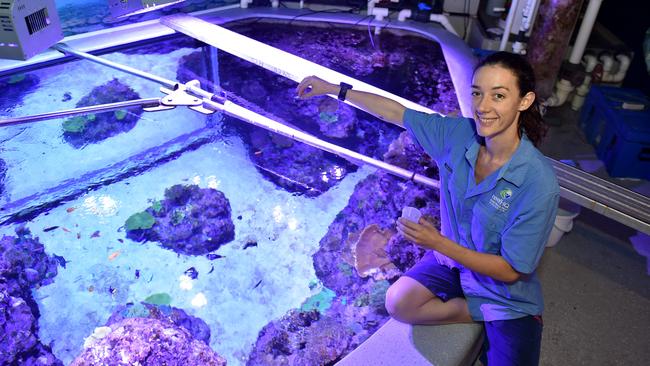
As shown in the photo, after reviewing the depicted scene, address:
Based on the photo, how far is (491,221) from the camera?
1.62m

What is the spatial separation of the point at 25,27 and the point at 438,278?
6.64 feet

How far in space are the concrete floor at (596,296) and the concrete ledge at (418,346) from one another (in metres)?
0.57

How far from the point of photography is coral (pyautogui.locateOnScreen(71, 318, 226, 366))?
1.60 m

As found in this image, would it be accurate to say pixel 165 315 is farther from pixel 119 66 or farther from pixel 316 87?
pixel 119 66

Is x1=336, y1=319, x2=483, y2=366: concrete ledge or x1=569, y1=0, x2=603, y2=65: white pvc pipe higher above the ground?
x1=569, y1=0, x2=603, y2=65: white pvc pipe

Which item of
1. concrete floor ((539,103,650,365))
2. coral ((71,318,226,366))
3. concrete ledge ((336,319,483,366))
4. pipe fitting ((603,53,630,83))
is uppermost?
pipe fitting ((603,53,630,83))

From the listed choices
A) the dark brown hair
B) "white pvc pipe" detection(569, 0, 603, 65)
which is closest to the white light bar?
the dark brown hair

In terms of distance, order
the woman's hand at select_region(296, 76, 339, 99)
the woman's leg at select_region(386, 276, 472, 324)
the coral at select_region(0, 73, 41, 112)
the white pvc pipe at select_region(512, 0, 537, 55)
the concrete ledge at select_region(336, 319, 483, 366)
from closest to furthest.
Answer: the concrete ledge at select_region(336, 319, 483, 366), the woman's leg at select_region(386, 276, 472, 324), the woman's hand at select_region(296, 76, 339, 99), the coral at select_region(0, 73, 41, 112), the white pvc pipe at select_region(512, 0, 537, 55)

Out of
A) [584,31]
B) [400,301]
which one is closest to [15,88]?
[400,301]

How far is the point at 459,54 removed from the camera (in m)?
3.65

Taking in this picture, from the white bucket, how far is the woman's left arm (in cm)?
106

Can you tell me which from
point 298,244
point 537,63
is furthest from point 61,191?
point 537,63

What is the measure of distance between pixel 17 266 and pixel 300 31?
3033 millimetres

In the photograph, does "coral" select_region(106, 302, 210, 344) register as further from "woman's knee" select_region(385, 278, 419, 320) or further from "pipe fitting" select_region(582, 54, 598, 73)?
"pipe fitting" select_region(582, 54, 598, 73)
